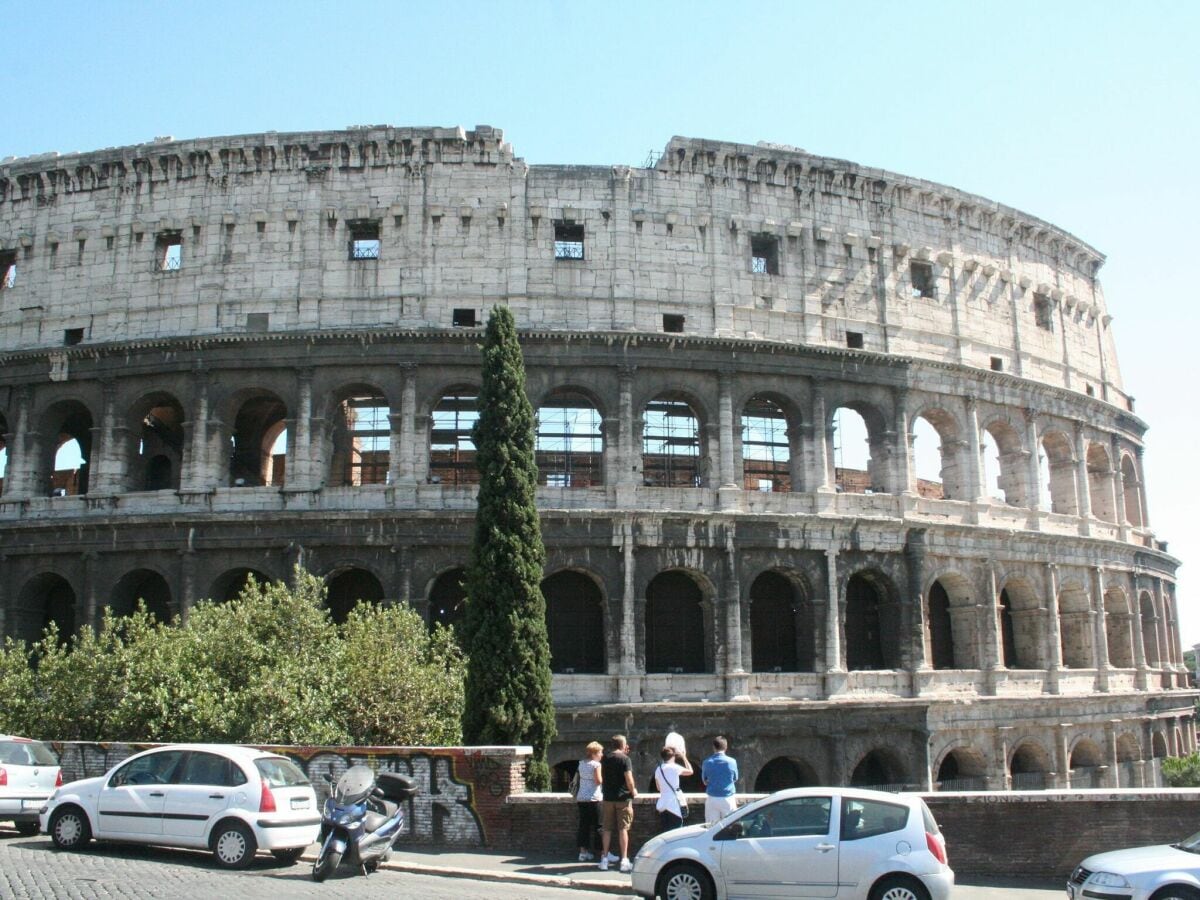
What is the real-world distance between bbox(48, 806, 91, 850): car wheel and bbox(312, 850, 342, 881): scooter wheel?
359 cm

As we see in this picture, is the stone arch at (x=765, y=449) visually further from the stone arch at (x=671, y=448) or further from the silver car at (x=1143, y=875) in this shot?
the silver car at (x=1143, y=875)

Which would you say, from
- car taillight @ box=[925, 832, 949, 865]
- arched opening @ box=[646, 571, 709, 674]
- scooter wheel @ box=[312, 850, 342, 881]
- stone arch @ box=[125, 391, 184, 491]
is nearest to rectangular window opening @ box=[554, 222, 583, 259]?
arched opening @ box=[646, 571, 709, 674]

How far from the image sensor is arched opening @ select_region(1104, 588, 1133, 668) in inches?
1326

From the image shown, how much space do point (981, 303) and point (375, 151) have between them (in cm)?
1782

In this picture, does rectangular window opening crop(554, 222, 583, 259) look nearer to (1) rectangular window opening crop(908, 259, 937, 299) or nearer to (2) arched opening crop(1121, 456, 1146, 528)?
(1) rectangular window opening crop(908, 259, 937, 299)

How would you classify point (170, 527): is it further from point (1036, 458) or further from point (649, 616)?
point (1036, 458)

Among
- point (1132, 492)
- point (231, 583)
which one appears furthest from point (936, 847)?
point (1132, 492)

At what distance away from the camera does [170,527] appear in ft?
87.6

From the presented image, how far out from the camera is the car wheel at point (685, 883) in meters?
11.4

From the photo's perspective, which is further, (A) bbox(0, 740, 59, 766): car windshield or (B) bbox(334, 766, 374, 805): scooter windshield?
(A) bbox(0, 740, 59, 766): car windshield

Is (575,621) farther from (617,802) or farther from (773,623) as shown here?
(617,802)

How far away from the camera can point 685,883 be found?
37.6 ft

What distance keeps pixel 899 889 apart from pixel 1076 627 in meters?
24.2

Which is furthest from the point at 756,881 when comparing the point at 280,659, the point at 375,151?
the point at 375,151
